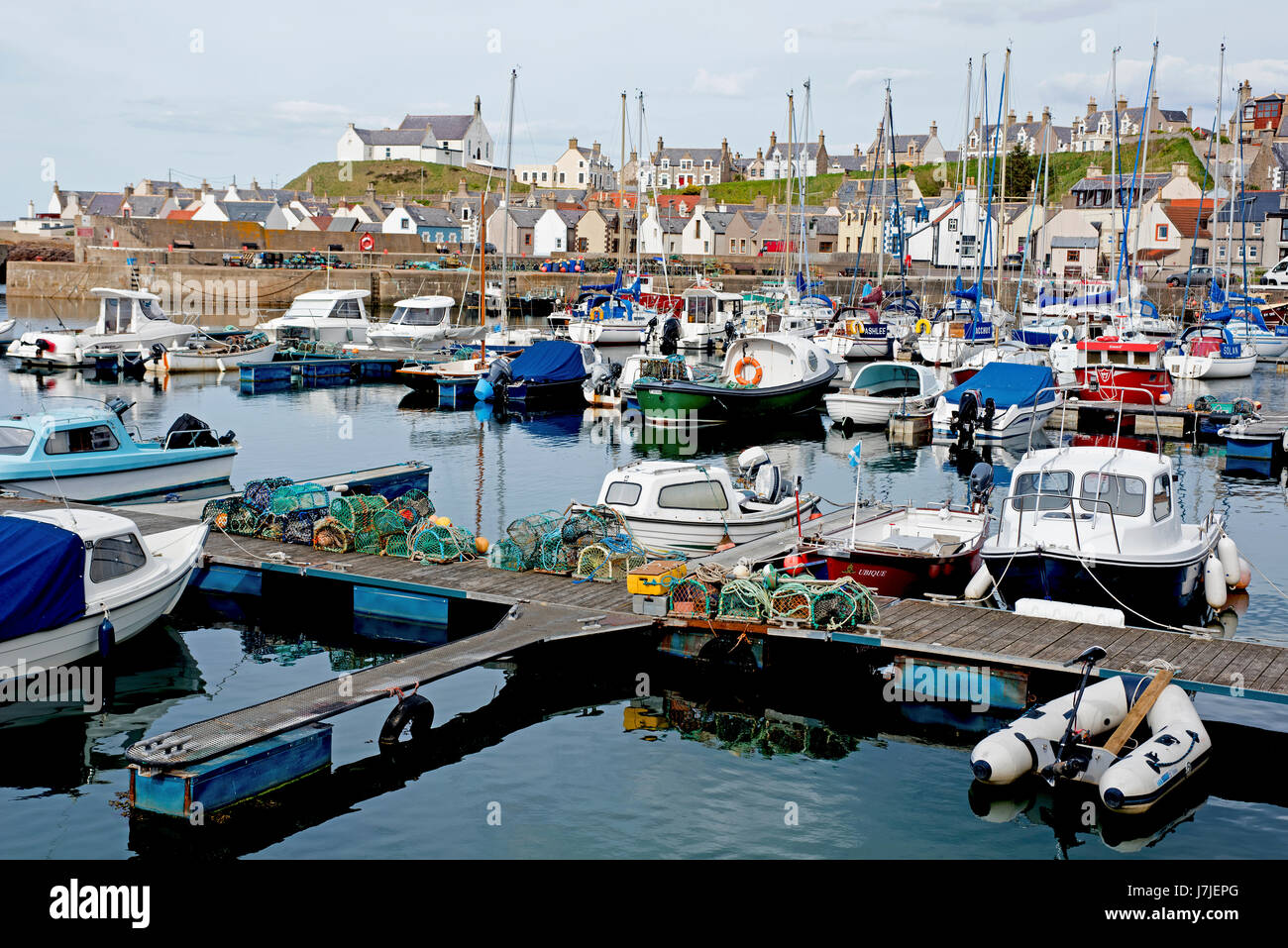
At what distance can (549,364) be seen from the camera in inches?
1937

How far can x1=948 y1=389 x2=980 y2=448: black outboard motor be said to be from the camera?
126ft

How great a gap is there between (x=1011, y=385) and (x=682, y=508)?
22294 millimetres

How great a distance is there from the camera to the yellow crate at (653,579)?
17.3 meters

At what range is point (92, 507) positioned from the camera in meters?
23.2

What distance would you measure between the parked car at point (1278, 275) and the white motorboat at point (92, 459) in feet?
265


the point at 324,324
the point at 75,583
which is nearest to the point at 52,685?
the point at 75,583

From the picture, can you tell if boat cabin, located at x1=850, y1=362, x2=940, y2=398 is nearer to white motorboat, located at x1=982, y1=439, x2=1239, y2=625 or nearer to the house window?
white motorboat, located at x1=982, y1=439, x2=1239, y2=625

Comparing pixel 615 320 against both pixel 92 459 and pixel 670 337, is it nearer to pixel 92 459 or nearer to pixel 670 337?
pixel 670 337

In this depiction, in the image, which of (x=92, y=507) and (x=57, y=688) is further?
(x=92, y=507)

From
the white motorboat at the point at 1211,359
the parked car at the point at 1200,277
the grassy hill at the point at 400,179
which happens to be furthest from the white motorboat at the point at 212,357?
the grassy hill at the point at 400,179

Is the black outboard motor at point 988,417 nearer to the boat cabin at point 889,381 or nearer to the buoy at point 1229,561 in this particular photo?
the boat cabin at point 889,381

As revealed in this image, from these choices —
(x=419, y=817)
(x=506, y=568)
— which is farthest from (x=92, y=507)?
(x=419, y=817)
